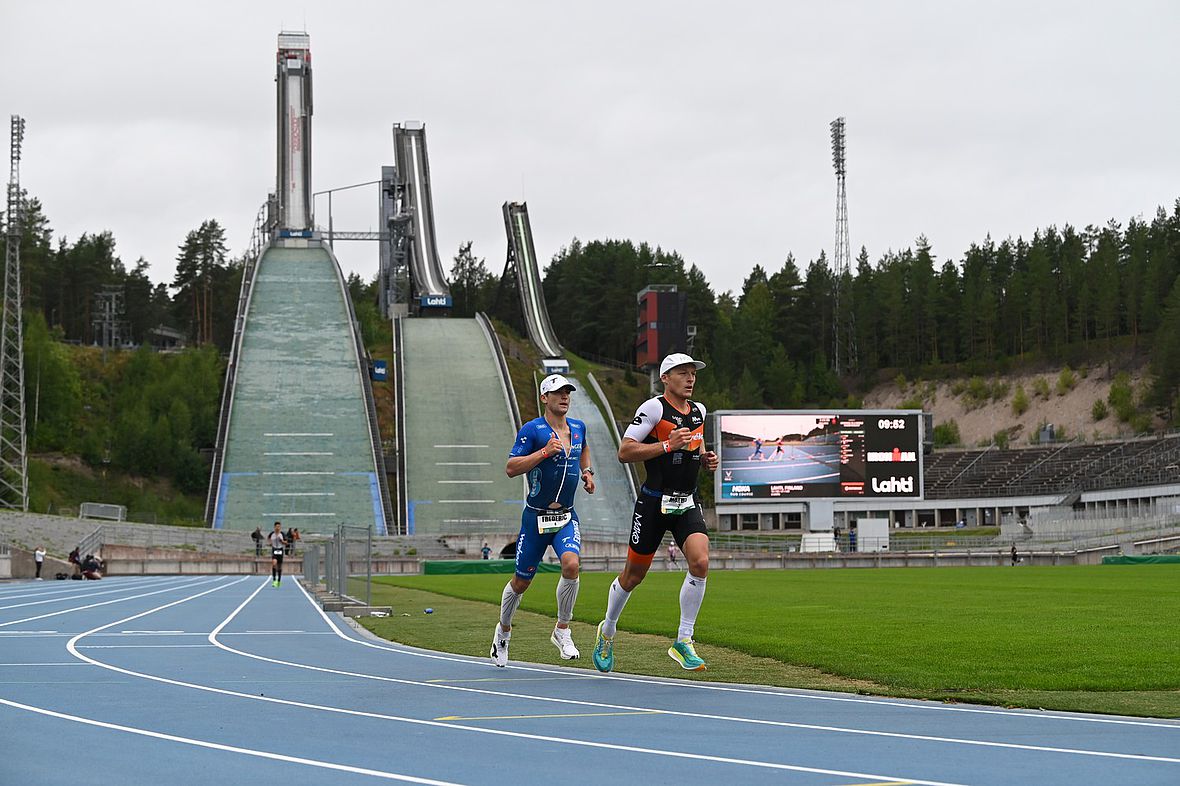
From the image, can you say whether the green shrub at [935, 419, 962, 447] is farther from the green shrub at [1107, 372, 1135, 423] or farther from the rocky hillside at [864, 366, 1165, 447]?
the green shrub at [1107, 372, 1135, 423]

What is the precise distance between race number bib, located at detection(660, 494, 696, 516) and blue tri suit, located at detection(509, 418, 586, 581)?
1.08 metres

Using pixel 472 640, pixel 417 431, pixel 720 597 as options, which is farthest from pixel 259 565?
pixel 472 640

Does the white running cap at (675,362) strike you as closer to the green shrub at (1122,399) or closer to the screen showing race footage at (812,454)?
the screen showing race footage at (812,454)

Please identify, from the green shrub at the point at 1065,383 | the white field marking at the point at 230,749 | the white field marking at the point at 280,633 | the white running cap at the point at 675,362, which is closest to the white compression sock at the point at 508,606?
the white running cap at the point at 675,362

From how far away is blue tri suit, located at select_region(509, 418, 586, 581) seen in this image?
12.8m

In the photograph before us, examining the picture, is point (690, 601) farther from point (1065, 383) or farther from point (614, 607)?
point (1065, 383)

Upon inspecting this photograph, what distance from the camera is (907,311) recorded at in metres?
152

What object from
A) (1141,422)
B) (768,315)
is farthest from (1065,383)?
(768,315)

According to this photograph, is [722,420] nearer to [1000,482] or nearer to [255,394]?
[255,394]

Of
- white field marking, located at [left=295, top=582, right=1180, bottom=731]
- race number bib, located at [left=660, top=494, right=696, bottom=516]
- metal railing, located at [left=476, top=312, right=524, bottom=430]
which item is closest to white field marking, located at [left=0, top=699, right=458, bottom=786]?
white field marking, located at [left=295, top=582, right=1180, bottom=731]

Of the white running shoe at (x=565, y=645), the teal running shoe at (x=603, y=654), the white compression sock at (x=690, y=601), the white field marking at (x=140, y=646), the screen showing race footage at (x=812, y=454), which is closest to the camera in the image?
the white compression sock at (x=690, y=601)

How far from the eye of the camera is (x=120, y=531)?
6203 cm

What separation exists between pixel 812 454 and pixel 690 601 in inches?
2096

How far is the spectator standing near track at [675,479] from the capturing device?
38.7ft
